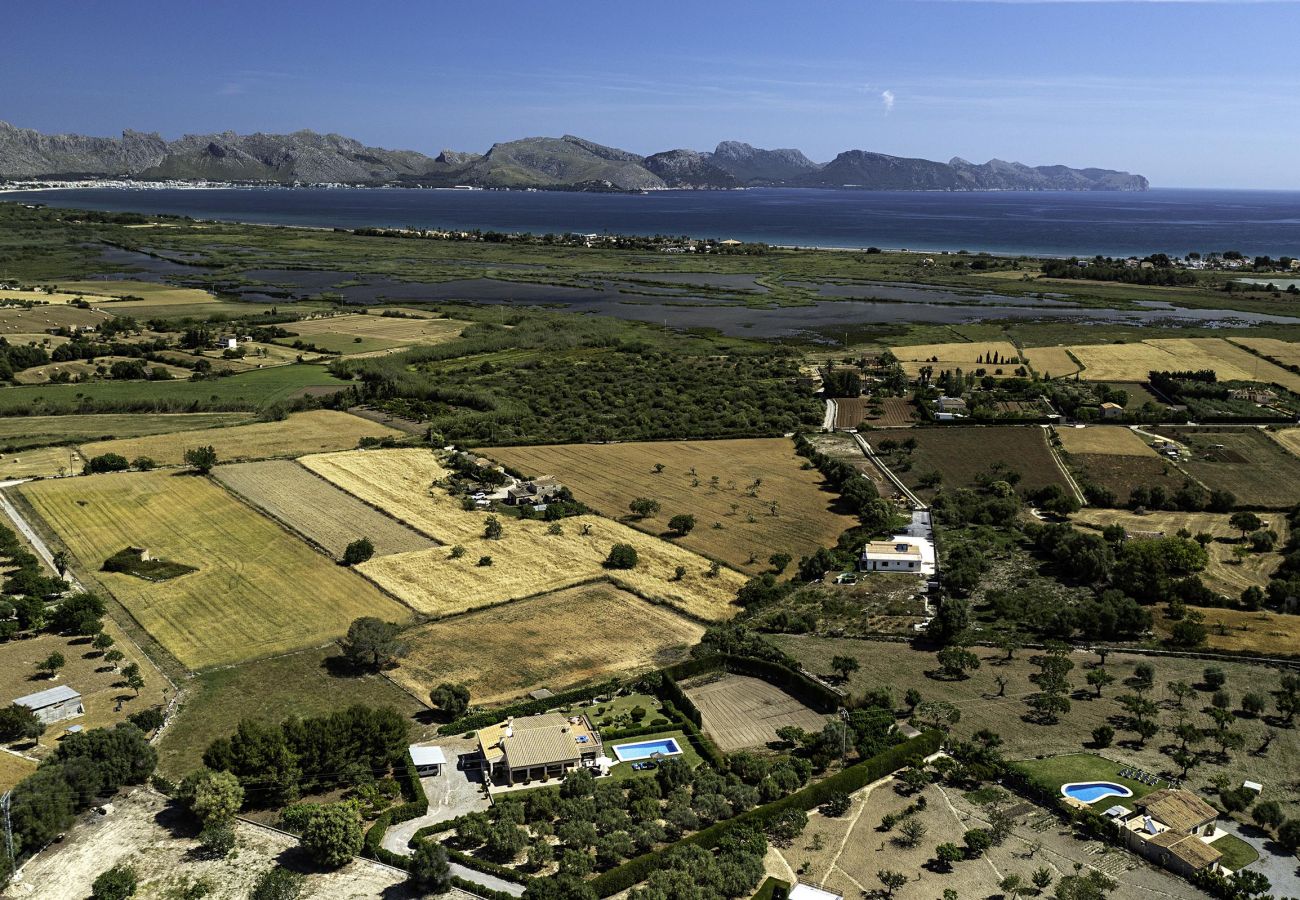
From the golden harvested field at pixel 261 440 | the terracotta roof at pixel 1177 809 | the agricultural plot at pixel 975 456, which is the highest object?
the agricultural plot at pixel 975 456

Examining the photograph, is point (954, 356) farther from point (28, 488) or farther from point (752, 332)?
point (28, 488)

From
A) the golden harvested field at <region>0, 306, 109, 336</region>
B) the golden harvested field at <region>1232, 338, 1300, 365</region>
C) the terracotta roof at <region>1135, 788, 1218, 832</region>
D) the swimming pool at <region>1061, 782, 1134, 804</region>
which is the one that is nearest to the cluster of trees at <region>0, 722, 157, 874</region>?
the swimming pool at <region>1061, 782, 1134, 804</region>

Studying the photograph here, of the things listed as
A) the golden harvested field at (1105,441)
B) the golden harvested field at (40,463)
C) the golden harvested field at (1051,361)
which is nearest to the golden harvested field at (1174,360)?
the golden harvested field at (1051,361)

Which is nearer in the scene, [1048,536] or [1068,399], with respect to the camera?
[1048,536]

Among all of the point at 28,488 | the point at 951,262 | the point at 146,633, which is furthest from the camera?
the point at 951,262

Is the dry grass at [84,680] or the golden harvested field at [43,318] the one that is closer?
the dry grass at [84,680]

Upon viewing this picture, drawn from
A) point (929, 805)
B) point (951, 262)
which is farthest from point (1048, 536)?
point (951, 262)

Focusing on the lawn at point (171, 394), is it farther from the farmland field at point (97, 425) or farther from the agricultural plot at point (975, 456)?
the agricultural plot at point (975, 456)
